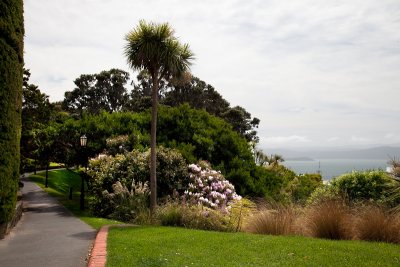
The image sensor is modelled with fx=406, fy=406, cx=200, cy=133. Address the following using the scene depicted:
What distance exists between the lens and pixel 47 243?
1047cm

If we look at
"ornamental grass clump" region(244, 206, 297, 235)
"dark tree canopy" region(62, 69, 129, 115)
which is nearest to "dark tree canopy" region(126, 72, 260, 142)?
"dark tree canopy" region(62, 69, 129, 115)

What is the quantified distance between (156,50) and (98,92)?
167 ft

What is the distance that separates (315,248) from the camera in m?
8.36

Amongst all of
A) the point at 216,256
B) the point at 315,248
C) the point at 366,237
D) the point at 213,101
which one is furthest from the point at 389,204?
the point at 213,101

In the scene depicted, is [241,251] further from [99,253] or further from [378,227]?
[378,227]

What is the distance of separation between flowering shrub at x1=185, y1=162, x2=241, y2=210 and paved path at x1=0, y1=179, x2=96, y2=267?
191 inches

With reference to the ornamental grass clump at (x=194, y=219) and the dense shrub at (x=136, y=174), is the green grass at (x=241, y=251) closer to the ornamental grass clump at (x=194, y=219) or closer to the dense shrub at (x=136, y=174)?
the ornamental grass clump at (x=194, y=219)

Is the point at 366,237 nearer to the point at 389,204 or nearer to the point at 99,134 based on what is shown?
the point at 389,204

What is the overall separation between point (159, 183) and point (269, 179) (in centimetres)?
827

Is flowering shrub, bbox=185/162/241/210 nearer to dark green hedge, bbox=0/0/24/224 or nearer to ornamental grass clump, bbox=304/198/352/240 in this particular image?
ornamental grass clump, bbox=304/198/352/240

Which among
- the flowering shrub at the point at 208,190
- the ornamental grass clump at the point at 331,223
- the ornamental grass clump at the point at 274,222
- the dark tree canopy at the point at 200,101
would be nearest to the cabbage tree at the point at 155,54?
the flowering shrub at the point at 208,190

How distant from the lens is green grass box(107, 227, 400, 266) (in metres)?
7.49

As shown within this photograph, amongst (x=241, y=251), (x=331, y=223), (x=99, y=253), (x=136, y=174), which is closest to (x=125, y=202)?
(x=136, y=174)

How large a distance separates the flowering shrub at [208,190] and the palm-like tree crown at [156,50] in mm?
5223
